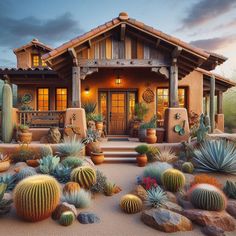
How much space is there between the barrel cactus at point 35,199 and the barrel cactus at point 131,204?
53.6 inches

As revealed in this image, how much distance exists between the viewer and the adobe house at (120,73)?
9234mm

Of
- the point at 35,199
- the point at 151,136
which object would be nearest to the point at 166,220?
the point at 35,199

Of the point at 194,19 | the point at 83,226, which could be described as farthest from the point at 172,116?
the point at 194,19

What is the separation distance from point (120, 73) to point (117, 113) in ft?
7.03

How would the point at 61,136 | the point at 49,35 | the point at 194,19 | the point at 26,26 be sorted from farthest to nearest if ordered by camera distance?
the point at 49,35 < the point at 26,26 < the point at 194,19 < the point at 61,136

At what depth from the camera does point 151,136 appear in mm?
9352

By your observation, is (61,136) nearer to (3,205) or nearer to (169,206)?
(3,205)

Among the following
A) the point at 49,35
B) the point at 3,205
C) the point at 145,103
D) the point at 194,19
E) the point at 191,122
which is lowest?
the point at 3,205

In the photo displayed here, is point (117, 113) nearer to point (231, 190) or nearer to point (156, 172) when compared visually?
point (156, 172)

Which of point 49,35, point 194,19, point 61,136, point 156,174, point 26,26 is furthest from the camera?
point 49,35

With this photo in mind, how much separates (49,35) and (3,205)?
2519cm

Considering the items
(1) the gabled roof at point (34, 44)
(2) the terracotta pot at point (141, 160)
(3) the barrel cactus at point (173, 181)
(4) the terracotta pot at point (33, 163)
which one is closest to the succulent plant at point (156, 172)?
(3) the barrel cactus at point (173, 181)

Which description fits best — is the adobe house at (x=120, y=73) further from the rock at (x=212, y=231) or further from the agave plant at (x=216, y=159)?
the rock at (x=212, y=231)

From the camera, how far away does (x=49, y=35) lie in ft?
86.1
